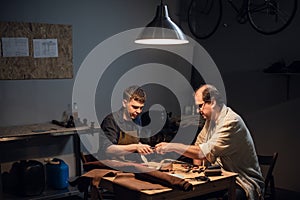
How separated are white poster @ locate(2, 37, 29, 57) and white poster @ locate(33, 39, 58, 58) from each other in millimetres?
102

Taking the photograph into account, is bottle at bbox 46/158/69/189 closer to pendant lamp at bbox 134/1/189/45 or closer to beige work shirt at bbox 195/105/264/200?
beige work shirt at bbox 195/105/264/200

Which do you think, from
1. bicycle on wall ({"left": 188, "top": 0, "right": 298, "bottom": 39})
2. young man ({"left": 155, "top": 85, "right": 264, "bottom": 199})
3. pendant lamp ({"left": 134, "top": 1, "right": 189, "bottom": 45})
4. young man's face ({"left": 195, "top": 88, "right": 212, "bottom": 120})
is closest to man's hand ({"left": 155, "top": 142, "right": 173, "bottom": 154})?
young man ({"left": 155, "top": 85, "right": 264, "bottom": 199})

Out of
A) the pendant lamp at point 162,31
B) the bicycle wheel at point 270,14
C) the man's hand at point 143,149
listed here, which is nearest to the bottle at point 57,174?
the man's hand at point 143,149

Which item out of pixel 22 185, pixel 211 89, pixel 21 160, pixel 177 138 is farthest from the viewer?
pixel 177 138

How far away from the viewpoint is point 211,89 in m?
2.96

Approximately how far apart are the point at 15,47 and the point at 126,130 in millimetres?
1874

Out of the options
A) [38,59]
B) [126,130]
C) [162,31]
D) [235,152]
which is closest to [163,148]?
[126,130]

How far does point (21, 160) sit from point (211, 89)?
2.41 metres

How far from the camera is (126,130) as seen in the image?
3082mm

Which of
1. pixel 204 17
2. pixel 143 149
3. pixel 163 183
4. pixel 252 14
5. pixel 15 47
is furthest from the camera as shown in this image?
pixel 204 17

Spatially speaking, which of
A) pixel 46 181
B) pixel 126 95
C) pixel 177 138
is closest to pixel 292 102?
pixel 177 138

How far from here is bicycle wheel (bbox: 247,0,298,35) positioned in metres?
4.44

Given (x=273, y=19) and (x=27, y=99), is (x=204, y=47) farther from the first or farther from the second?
(x=27, y=99)

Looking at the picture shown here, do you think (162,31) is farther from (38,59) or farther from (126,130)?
(38,59)
